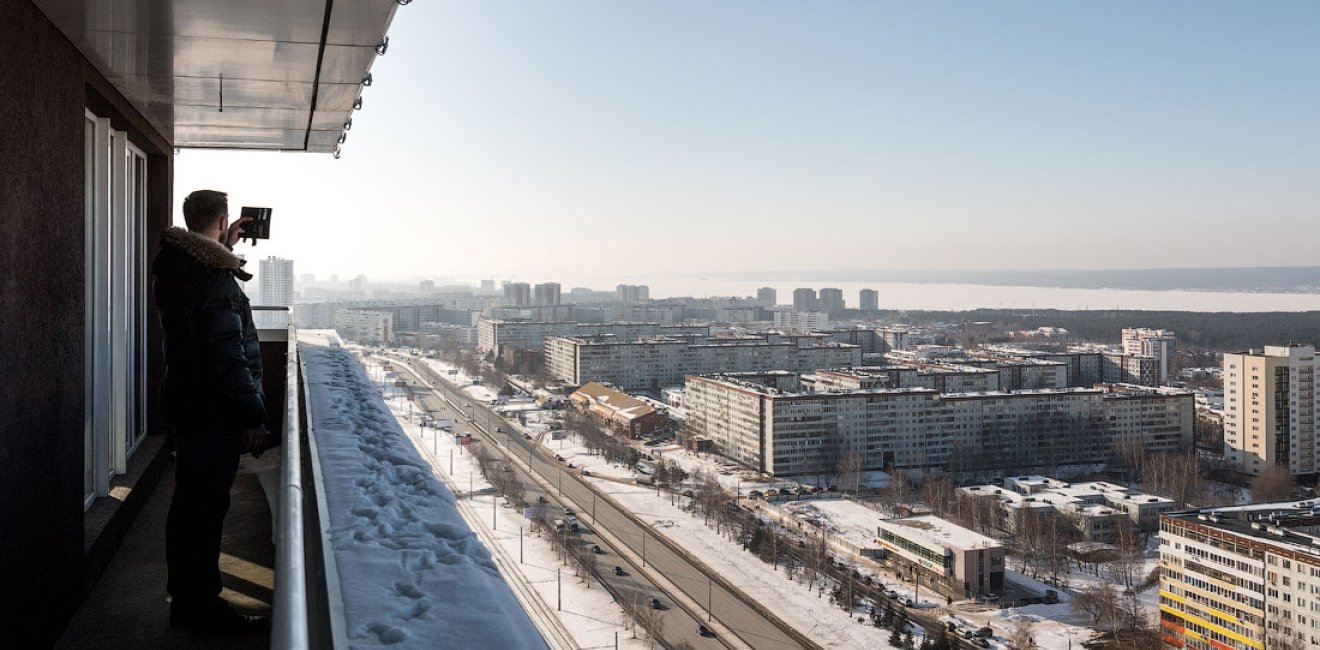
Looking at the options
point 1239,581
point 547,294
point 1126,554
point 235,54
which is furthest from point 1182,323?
point 235,54

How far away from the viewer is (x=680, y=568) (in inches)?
330

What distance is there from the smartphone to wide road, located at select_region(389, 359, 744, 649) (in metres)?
4.92

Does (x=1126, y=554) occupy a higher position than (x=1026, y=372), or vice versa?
(x=1026, y=372)

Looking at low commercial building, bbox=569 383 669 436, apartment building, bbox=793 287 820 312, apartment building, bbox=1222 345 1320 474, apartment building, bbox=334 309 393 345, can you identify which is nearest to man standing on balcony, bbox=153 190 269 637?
low commercial building, bbox=569 383 669 436

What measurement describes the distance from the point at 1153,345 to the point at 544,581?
23.5 meters

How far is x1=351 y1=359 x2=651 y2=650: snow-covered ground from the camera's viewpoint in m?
6.56

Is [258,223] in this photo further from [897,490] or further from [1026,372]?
[1026,372]

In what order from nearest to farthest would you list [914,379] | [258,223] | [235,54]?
[235,54]
[258,223]
[914,379]

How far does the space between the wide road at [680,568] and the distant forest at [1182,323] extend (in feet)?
62.8

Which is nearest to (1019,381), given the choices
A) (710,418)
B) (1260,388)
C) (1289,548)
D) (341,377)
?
(1260,388)

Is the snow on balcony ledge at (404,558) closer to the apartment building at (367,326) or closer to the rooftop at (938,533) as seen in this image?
the rooftop at (938,533)

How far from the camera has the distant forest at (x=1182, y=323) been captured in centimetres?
2602

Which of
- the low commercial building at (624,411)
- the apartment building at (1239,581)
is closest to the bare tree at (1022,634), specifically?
the apartment building at (1239,581)

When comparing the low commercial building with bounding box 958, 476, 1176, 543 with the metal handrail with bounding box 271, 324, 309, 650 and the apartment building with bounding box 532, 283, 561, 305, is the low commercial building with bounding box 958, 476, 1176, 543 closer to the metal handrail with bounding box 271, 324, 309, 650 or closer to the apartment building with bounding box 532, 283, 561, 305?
the metal handrail with bounding box 271, 324, 309, 650
